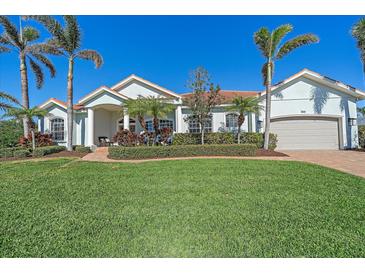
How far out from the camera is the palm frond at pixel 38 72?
16938 millimetres

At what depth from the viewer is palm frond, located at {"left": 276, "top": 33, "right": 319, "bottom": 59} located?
1237 centimetres

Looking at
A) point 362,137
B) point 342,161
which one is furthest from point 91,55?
point 362,137

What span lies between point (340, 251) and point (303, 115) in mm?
15179

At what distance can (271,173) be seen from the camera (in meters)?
6.79

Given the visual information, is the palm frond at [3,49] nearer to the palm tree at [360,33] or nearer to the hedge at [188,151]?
the hedge at [188,151]

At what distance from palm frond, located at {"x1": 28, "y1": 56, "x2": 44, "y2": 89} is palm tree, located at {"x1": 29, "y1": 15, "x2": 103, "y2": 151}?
3.74m

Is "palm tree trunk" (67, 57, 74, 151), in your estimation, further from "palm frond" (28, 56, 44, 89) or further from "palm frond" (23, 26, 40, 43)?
"palm frond" (28, 56, 44, 89)

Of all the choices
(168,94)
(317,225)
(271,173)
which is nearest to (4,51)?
(168,94)

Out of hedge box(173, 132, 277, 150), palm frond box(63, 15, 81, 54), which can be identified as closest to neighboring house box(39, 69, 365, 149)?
hedge box(173, 132, 277, 150)

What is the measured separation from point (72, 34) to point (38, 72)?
599cm

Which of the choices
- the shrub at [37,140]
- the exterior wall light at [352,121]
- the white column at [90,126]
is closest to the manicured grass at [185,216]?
the shrub at [37,140]

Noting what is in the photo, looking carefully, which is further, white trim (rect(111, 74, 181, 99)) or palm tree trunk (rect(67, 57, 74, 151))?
white trim (rect(111, 74, 181, 99))

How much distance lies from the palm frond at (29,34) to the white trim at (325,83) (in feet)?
64.6

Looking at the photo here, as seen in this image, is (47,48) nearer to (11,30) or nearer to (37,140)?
(11,30)
